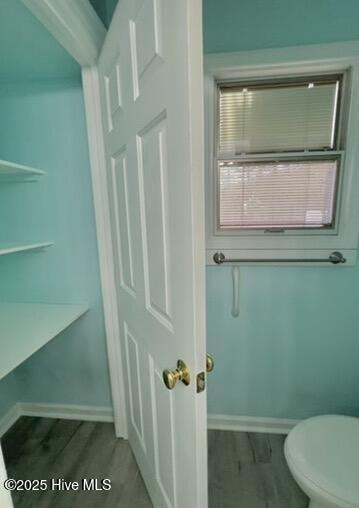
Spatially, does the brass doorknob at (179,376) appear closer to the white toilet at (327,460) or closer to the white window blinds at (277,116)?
the white toilet at (327,460)

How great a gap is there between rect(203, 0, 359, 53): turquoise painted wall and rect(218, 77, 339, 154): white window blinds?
0.53 feet

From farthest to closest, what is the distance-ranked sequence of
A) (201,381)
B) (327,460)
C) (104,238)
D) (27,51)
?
(104,238)
(27,51)
(327,460)
(201,381)

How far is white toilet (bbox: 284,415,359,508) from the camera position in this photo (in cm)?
82

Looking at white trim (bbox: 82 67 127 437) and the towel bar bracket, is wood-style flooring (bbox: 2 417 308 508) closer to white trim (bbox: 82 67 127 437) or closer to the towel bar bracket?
white trim (bbox: 82 67 127 437)

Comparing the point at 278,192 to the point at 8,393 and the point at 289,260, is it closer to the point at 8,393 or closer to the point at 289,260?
the point at 289,260

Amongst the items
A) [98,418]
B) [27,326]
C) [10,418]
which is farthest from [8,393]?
[27,326]

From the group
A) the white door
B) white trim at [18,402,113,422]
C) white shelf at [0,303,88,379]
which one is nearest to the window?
the white door

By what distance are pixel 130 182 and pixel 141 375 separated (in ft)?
2.63

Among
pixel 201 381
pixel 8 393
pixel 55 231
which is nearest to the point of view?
pixel 201 381

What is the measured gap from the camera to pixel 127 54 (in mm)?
788

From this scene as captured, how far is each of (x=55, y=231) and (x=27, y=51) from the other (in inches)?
32.7

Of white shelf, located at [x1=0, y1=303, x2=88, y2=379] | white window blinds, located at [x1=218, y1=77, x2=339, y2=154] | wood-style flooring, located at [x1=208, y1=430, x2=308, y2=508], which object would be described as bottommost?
wood-style flooring, located at [x1=208, y1=430, x2=308, y2=508]

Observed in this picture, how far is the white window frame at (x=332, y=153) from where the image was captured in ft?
3.71

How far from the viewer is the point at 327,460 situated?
92cm
